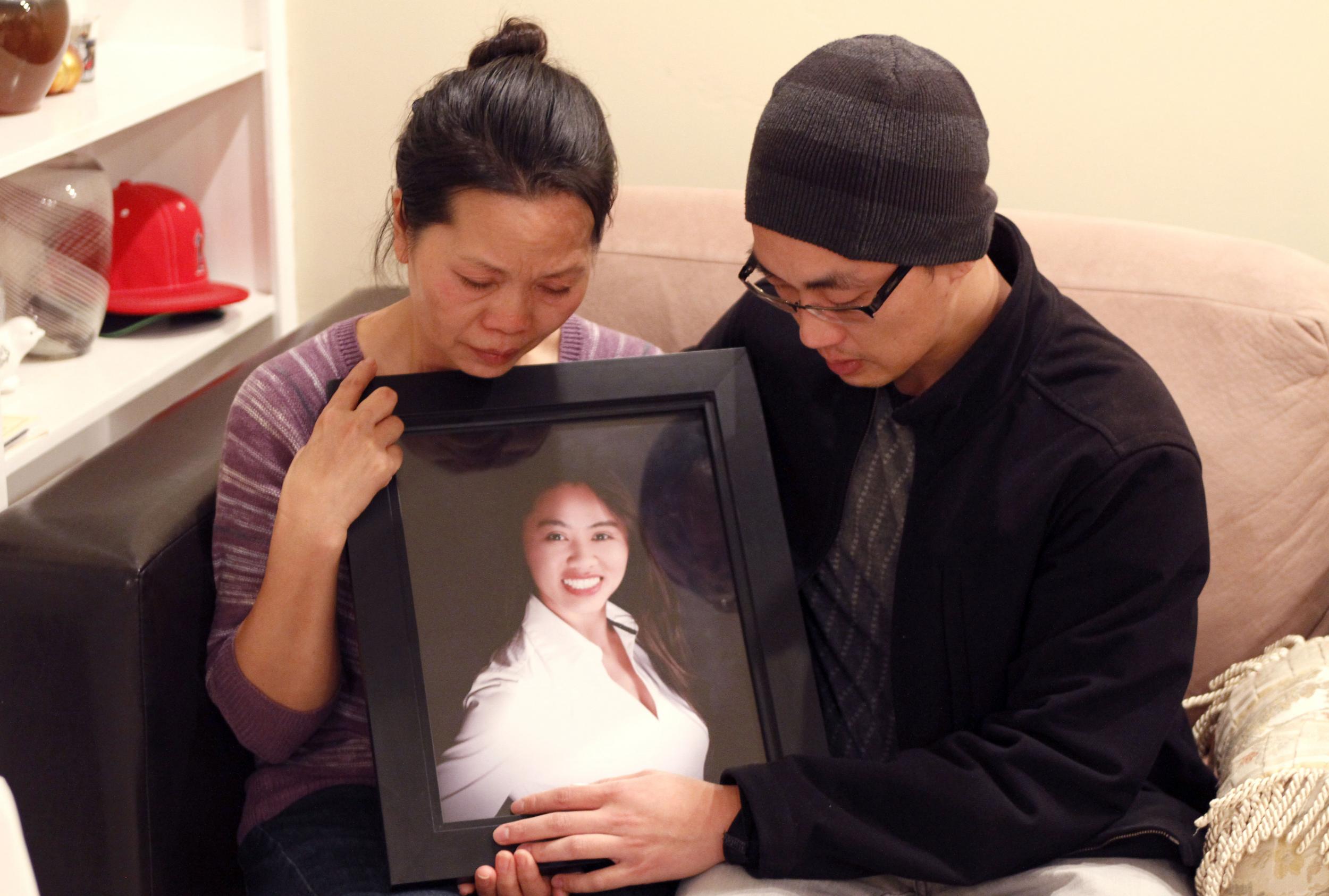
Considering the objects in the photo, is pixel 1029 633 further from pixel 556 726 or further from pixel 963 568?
pixel 556 726

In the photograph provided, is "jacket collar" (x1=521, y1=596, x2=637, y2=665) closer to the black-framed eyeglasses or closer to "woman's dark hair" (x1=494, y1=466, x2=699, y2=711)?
"woman's dark hair" (x1=494, y1=466, x2=699, y2=711)

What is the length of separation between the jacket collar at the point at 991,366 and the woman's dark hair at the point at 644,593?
28 centimetres

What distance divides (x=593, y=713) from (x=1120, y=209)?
1.10 m

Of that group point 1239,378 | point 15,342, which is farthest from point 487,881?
point 1239,378

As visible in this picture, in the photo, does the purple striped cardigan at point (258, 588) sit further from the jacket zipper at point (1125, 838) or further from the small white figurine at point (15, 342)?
the jacket zipper at point (1125, 838)

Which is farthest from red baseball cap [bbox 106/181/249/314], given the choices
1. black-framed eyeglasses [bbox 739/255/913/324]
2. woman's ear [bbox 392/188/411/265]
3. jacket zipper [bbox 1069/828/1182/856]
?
jacket zipper [bbox 1069/828/1182/856]

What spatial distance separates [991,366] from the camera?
118 cm

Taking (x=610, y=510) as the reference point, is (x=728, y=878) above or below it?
below

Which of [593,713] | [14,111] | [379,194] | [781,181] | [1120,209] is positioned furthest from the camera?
[379,194]

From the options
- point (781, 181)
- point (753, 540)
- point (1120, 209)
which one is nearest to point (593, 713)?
point (753, 540)

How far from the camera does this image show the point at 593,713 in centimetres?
118

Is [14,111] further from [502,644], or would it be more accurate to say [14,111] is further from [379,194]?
[502,644]

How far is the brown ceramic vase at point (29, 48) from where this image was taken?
4.63ft

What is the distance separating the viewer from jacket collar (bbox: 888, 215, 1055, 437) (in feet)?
3.85
